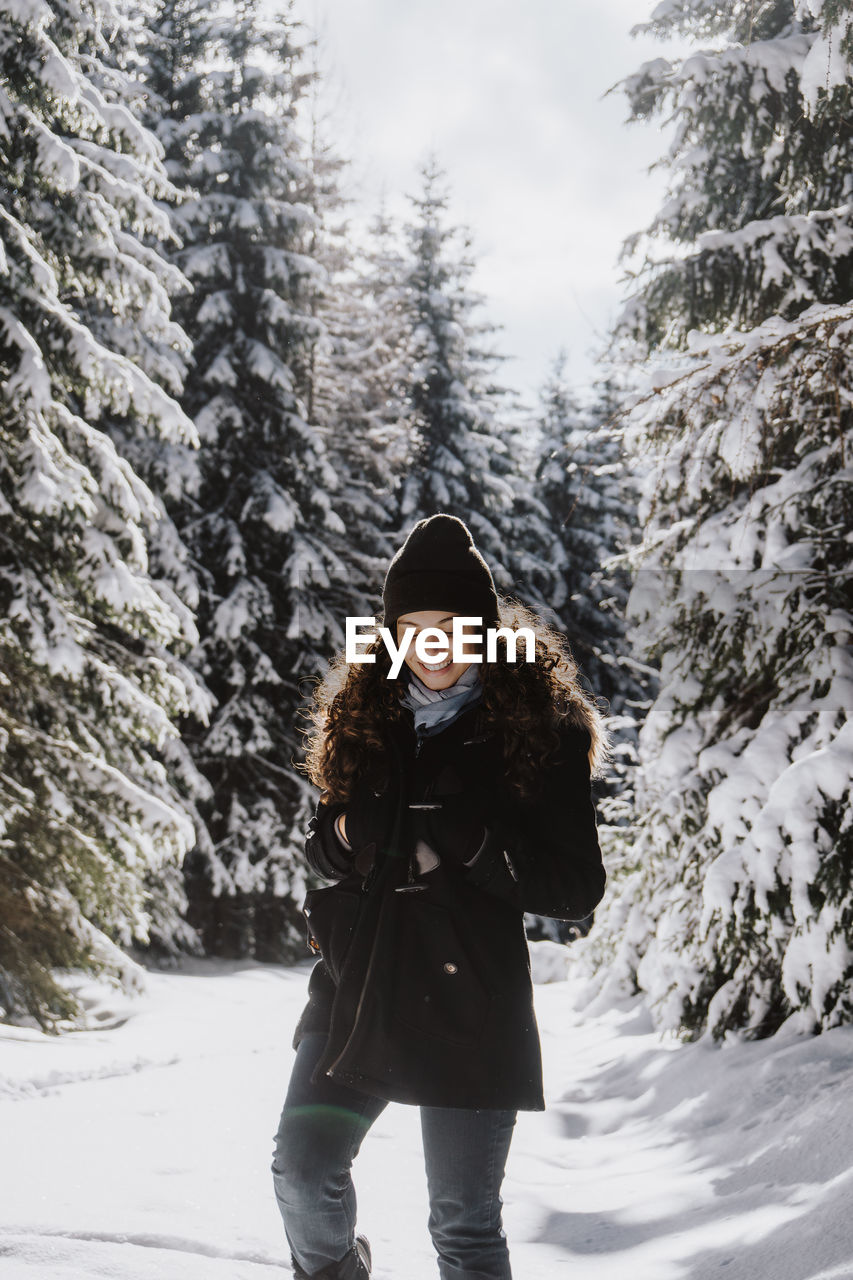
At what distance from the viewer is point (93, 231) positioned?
749 centimetres

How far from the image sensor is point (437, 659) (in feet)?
7.88

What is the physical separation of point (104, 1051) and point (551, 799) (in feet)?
18.9

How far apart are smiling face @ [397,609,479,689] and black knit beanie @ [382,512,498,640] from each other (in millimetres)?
21

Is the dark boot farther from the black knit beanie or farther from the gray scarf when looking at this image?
the black knit beanie

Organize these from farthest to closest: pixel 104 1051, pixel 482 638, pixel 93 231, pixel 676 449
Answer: pixel 93 231 < pixel 104 1051 < pixel 676 449 < pixel 482 638

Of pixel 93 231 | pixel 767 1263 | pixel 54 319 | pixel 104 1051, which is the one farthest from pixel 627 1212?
pixel 93 231

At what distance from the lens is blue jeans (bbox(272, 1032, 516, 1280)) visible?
2.05 m

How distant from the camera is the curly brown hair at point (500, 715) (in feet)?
7.32

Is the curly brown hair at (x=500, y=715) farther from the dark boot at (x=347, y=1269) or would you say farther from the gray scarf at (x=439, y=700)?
the dark boot at (x=347, y=1269)

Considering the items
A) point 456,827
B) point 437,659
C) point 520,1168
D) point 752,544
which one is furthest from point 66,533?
point 456,827

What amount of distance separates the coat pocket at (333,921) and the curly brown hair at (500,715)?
223mm

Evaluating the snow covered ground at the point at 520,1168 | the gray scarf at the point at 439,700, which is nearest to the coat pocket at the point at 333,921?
the gray scarf at the point at 439,700

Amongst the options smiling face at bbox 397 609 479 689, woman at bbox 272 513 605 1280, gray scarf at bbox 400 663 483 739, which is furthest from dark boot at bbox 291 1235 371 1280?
smiling face at bbox 397 609 479 689

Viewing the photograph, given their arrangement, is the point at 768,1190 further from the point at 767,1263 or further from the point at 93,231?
the point at 93,231
